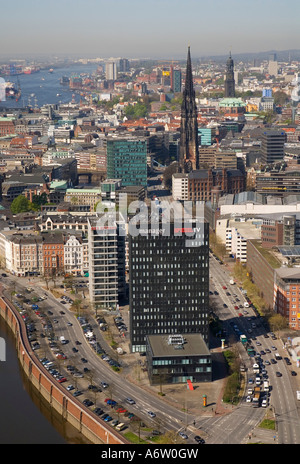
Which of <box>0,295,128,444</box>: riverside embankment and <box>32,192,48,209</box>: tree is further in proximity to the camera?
<box>32,192,48,209</box>: tree

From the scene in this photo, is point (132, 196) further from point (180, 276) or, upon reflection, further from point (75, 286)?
point (180, 276)

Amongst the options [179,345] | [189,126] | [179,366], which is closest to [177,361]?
[179,366]

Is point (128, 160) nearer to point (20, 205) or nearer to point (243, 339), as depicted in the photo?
point (20, 205)

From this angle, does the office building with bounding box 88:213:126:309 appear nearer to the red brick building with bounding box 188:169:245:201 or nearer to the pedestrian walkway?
the pedestrian walkway

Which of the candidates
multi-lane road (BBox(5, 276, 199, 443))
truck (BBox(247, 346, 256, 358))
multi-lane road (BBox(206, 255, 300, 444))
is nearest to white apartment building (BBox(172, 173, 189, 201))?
multi-lane road (BBox(206, 255, 300, 444))

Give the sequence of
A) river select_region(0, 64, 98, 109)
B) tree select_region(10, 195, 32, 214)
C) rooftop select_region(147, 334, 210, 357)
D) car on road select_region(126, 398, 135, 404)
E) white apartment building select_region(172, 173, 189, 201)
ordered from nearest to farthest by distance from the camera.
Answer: car on road select_region(126, 398, 135, 404), rooftop select_region(147, 334, 210, 357), tree select_region(10, 195, 32, 214), white apartment building select_region(172, 173, 189, 201), river select_region(0, 64, 98, 109)

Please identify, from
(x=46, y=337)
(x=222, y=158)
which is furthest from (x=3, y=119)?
(x=46, y=337)

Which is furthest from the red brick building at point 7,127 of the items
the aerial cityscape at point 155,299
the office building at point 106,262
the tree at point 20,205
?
the office building at point 106,262
